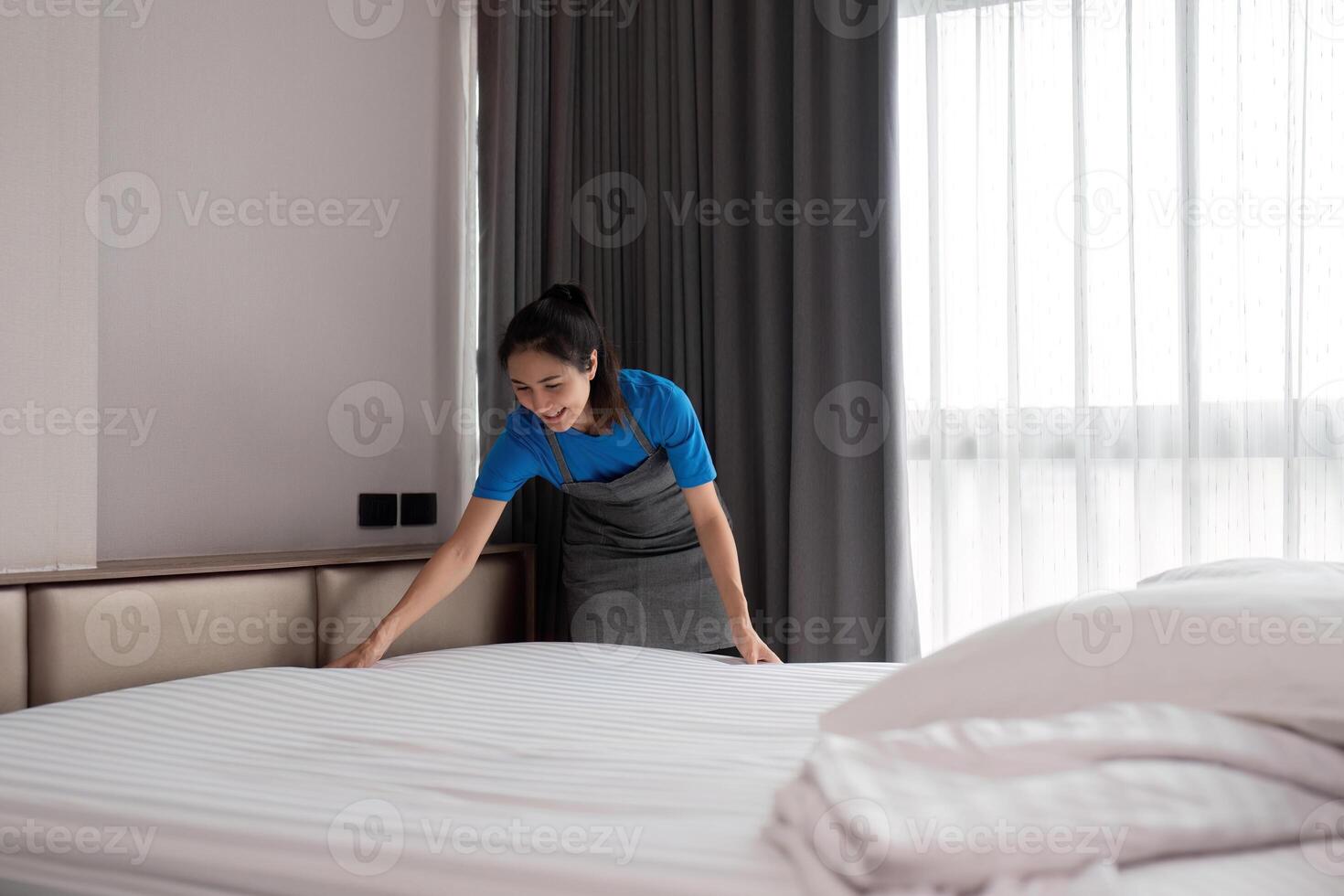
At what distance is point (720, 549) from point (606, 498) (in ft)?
1.06

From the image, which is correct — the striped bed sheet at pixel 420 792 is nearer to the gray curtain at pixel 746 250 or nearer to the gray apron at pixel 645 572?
the gray apron at pixel 645 572

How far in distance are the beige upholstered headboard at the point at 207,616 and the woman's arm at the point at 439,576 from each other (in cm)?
14

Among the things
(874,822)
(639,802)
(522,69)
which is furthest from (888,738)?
(522,69)

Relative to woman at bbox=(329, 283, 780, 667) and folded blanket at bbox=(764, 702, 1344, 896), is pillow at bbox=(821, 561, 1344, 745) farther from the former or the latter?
woman at bbox=(329, 283, 780, 667)

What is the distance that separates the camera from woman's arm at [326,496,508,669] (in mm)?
2043

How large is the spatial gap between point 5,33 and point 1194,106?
2.35 m

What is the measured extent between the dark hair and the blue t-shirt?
4 centimetres

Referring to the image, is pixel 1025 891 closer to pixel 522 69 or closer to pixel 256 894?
pixel 256 894

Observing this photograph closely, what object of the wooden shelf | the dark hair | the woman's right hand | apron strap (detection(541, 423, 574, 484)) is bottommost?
the woman's right hand

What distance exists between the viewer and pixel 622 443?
7.47 feet

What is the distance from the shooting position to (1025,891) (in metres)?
0.77

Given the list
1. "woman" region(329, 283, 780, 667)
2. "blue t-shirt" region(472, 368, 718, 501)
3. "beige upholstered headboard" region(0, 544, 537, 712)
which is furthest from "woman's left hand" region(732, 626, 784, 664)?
"beige upholstered headboard" region(0, 544, 537, 712)

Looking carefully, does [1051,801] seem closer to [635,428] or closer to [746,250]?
[635,428]

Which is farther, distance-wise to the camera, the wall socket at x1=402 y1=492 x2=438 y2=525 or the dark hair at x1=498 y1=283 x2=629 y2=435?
the wall socket at x1=402 y1=492 x2=438 y2=525
